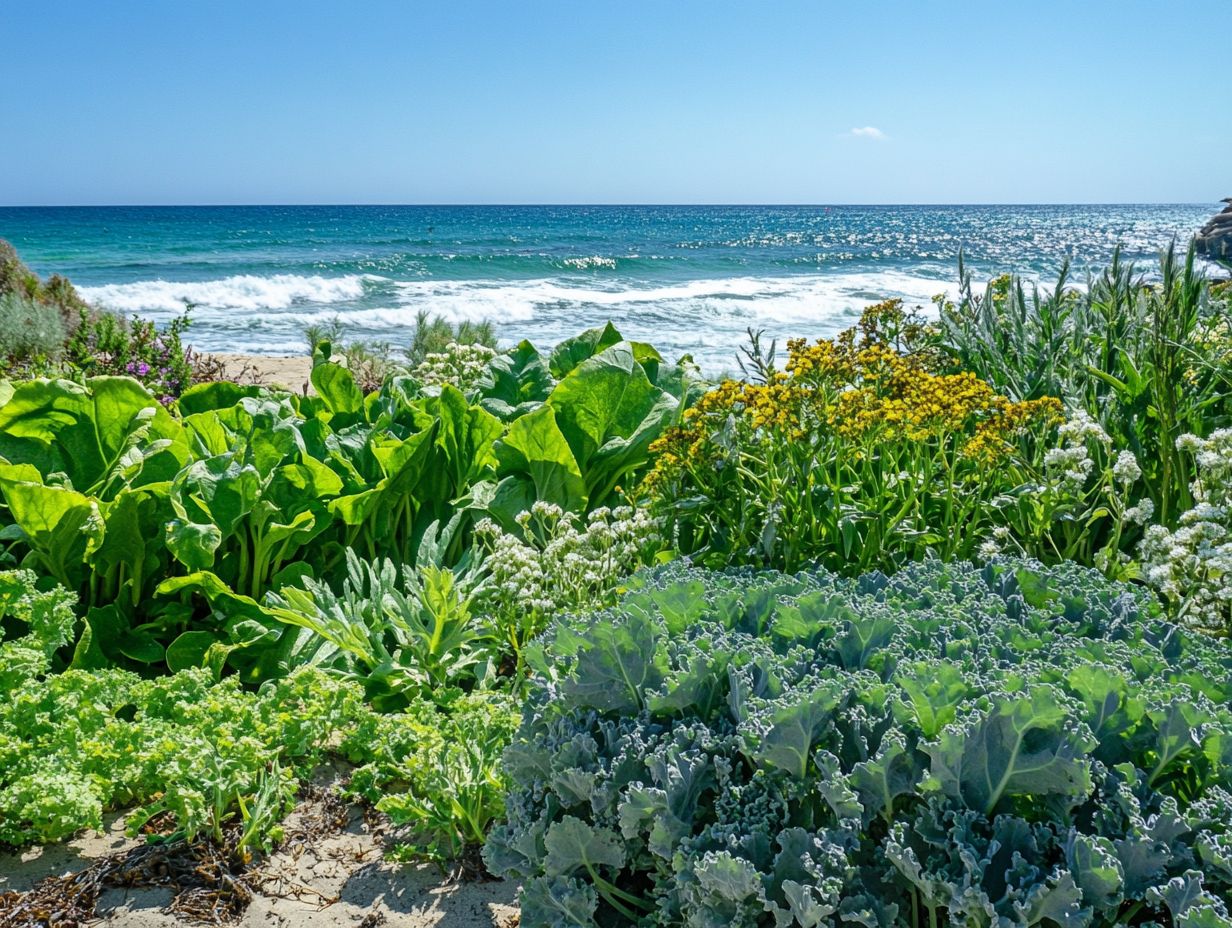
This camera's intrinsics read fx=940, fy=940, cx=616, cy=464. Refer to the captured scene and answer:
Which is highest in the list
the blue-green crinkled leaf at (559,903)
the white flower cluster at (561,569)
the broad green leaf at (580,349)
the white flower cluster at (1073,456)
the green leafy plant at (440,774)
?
the broad green leaf at (580,349)

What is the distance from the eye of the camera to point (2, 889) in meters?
2.14

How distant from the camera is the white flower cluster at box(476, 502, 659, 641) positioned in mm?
2846

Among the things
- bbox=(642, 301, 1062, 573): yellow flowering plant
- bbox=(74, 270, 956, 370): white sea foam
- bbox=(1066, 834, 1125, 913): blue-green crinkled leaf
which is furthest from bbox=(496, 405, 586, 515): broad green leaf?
bbox=(74, 270, 956, 370): white sea foam

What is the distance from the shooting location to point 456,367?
524cm

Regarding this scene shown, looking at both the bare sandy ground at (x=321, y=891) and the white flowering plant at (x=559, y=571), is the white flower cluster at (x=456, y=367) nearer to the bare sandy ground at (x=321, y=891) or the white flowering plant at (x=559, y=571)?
the white flowering plant at (x=559, y=571)

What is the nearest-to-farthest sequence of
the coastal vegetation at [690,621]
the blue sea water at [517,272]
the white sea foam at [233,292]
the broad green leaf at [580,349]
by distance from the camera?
the coastal vegetation at [690,621]
the broad green leaf at [580,349]
the blue sea water at [517,272]
the white sea foam at [233,292]

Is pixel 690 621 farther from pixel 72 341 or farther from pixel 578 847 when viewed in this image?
pixel 72 341

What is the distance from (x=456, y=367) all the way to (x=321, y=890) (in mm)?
3421

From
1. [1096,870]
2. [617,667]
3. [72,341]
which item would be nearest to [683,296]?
[72,341]

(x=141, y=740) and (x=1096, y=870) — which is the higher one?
(x=1096, y=870)

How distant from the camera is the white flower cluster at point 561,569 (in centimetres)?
285

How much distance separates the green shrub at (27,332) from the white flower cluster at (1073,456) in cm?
873

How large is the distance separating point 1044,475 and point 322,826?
2385mm

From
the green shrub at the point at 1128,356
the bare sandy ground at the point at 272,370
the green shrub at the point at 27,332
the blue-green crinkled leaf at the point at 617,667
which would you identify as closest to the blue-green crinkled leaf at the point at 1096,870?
the blue-green crinkled leaf at the point at 617,667
